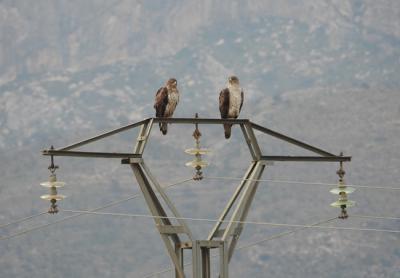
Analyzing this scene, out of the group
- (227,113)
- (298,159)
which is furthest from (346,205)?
(227,113)

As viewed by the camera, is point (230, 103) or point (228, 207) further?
point (230, 103)

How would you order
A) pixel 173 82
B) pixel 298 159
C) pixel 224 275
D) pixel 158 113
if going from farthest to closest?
pixel 173 82 → pixel 158 113 → pixel 298 159 → pixel 224 275

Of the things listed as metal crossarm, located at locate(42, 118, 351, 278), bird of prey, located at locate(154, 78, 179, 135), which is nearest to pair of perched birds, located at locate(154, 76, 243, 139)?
bird of prey, located at locate(154, 78, 179, 135)

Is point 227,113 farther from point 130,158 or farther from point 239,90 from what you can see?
point 130,158

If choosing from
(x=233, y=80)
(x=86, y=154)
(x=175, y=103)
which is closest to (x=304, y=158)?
(x=86, y=154)

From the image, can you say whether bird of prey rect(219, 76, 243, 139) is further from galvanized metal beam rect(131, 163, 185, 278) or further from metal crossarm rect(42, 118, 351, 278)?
galvanized metal beam rect(131, 163, 185, 278)

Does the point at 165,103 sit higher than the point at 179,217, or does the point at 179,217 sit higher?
the point at 165,103

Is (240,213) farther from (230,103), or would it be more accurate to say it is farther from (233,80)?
(233,80)

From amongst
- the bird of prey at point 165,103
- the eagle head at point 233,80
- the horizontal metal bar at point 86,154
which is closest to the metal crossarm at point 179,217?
the horizontal metal bar at point 86,154

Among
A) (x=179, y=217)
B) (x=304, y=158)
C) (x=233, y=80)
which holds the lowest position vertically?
(x=179, y=217)

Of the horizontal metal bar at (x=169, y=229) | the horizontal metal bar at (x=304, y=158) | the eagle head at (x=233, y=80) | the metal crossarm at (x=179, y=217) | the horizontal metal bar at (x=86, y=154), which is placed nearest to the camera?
the horizontal metal bar at (x=86, y=154)

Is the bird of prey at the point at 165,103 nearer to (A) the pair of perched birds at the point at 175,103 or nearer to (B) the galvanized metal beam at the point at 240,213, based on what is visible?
(A) the pair of perched birds at the point at 175,103
